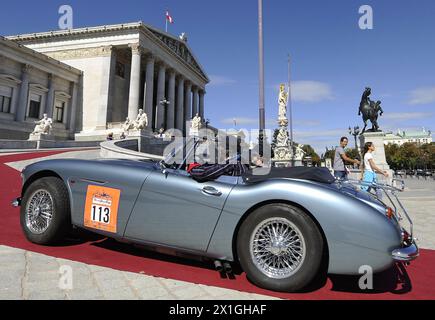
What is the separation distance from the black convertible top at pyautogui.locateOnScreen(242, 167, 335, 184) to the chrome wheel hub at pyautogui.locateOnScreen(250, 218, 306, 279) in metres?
0.51

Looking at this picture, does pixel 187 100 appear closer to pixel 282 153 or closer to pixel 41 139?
pixel 41 139

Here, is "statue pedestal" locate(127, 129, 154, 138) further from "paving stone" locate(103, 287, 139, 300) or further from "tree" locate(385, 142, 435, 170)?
"tree" locate(385, 142, 435, 170)

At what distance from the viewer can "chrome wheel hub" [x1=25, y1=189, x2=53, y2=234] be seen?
379cm

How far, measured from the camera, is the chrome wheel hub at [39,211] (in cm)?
379

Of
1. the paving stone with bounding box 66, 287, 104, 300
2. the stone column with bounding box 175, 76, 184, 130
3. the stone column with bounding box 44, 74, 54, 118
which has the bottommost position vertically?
the paving stone with bounding box 66, 287, 104, 300

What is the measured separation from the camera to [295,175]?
320cm

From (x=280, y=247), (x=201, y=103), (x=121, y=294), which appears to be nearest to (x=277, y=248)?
(x=280, y=247)

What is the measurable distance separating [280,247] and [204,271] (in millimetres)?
990

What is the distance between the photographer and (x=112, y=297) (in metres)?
2.56

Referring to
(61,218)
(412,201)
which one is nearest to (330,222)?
(61,218)

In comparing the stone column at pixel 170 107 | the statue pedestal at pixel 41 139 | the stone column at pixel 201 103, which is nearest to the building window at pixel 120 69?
the stone column at pixel 170 107

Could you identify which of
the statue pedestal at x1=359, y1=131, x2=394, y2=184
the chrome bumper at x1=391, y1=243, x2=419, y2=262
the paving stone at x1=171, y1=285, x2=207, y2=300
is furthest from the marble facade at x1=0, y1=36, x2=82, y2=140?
the chrome bumper at x1=391, y1=243, x2=419, y2=262

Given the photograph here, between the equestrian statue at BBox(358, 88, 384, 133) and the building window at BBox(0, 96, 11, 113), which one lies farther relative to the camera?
the building window at BBox(0, 96, 11, 113)

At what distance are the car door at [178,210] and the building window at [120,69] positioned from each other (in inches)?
1810
